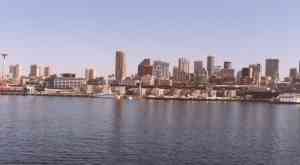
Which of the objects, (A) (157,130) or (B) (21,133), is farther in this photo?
(A) (157,130)

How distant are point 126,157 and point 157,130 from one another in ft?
84.8

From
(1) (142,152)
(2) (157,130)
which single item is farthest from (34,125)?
(1) (142,152)

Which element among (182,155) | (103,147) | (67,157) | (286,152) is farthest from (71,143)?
(286,152)

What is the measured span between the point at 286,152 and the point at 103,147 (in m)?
23.5

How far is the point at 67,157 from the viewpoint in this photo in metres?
45.7

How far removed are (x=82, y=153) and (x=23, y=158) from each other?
6685 mm

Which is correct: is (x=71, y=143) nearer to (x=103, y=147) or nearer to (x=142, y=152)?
(x=103, y=147)

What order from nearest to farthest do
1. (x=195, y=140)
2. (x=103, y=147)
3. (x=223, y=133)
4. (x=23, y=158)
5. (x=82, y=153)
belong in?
(x=23, y=158)
(x=82, y=153)
(x=103, y=147)
(x=195, y=140)
(x=223, y=133)

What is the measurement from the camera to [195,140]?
60.7 m

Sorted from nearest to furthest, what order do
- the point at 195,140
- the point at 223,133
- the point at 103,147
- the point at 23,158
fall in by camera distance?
the point at 23,158, the point at 103,147, the point at 195,140, the point at 223,133

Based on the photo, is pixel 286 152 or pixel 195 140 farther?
pixel 195 140

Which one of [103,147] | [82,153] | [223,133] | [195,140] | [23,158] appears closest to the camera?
[23,158]

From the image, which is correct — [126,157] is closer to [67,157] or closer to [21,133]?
[67,157]

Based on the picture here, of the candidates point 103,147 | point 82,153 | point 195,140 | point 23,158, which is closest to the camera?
point 23,158
